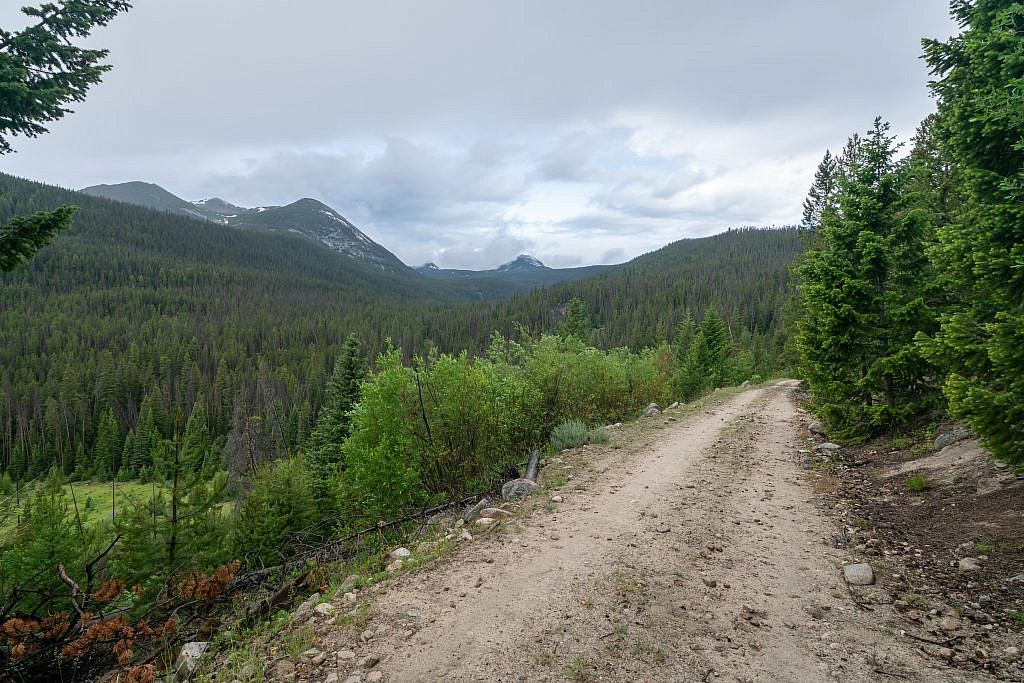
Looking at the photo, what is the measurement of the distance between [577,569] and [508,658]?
1.72m

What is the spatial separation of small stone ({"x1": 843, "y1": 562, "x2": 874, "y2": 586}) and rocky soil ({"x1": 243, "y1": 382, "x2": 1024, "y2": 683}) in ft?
0.08

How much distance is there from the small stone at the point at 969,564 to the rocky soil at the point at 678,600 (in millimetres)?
56

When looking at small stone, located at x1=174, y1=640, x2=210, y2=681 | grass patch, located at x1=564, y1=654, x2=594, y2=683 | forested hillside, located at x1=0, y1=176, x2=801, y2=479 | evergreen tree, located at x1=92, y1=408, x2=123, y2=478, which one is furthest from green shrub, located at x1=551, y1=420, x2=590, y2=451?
evergreen tree, located at x1=92, y1=408, x2=123, y2=478

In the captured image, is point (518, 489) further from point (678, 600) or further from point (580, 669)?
point (580, 669)

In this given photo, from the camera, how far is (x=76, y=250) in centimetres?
18938

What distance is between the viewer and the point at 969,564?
17.3ft

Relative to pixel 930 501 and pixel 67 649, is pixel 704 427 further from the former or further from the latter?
pixel 67 649

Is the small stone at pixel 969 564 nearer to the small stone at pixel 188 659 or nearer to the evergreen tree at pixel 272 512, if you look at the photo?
the small stone at pixel 188 659

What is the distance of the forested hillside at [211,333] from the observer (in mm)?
70500

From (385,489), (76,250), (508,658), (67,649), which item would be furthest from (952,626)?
(76,250)

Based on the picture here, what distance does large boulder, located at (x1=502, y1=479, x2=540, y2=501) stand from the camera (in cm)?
858

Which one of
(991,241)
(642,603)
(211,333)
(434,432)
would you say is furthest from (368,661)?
(211,333)

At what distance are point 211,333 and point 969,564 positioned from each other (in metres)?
143

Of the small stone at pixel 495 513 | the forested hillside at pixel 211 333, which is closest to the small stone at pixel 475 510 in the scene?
the small stone at pixel 495 513
